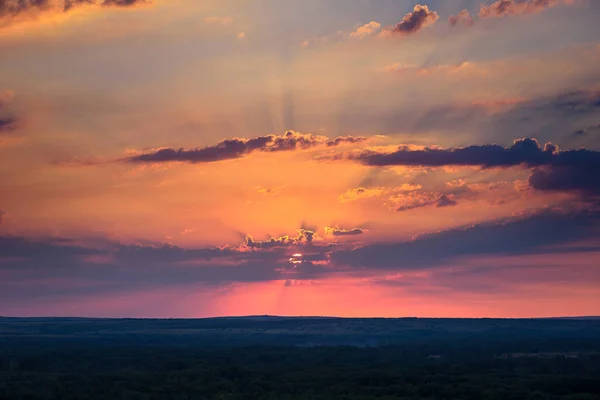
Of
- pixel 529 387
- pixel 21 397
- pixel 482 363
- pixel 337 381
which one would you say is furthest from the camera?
pixel 482 363

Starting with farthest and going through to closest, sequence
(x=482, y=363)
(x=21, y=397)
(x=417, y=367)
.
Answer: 1. (x=482, y=363)
2. (x=417, y=367)
3. (x=21, y=397)

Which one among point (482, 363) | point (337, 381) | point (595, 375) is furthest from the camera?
point (482, 363)

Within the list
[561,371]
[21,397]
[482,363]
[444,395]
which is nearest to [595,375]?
[561,371]

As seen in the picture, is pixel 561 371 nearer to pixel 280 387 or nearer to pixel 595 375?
pixel 595 375

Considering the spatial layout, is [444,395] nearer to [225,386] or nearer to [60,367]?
[225,386]

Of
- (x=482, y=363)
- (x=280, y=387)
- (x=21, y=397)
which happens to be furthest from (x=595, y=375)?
(x=21, y=397)

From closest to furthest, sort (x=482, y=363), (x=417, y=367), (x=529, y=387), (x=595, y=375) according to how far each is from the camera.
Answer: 1. (x=529, y=387)
2. (x=595, y=375)
3. (x=417, y=367)
4. (x=482, y=363)

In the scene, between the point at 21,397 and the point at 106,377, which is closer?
the point at 21,397

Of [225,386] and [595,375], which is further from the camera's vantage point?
[595,375]
